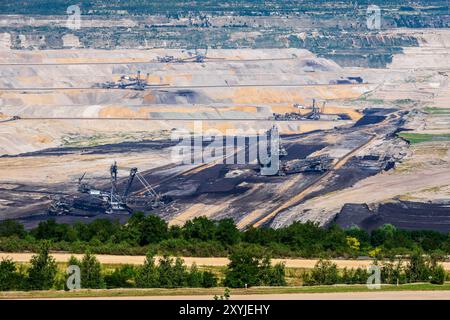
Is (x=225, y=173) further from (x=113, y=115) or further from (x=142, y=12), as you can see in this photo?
Result: (x=142, y=12)

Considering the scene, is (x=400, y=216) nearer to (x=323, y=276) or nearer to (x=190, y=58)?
(x=323, y=276)

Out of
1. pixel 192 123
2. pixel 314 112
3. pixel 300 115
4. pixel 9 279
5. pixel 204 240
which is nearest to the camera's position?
pixel 9 279

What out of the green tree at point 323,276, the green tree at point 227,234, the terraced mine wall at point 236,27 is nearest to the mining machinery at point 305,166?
the green tree at point 227,234

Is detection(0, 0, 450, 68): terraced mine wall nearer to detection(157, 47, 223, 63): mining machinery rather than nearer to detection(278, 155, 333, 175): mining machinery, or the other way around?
detection(157, 47, 223, 63): mining machinery

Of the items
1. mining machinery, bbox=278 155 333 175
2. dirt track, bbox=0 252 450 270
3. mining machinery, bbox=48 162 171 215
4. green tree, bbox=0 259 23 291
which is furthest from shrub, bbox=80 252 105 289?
mining machinery, bbox=278 155 333 175

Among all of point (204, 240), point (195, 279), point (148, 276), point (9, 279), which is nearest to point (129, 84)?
point (204, 240)
